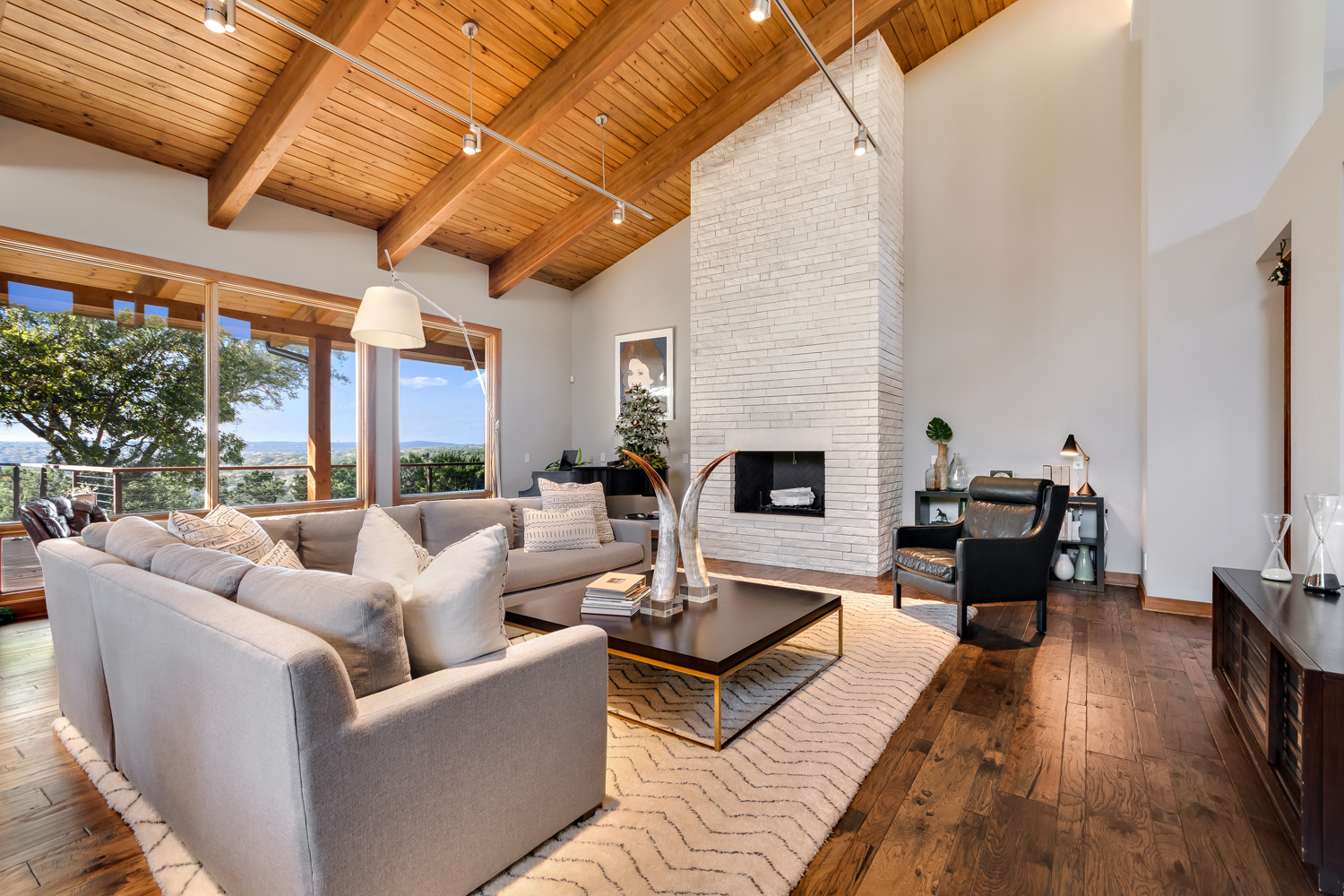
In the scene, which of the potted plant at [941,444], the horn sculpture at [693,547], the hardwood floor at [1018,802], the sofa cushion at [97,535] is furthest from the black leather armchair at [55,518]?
the potted plant at [941,444]

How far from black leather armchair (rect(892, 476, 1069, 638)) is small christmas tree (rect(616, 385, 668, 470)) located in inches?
131

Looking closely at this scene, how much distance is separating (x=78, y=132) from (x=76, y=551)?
3.51m

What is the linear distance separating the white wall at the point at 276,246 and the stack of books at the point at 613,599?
161 inches

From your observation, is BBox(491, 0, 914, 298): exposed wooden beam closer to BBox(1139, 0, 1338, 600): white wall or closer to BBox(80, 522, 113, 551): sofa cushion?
BBox(1139, 0, 1338, 600): white wall

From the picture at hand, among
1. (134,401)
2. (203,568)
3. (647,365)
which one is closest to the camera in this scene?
(203,568)

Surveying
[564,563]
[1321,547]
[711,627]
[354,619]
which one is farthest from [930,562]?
[354,619]

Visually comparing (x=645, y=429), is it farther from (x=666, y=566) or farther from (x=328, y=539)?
(x=666, y=566)

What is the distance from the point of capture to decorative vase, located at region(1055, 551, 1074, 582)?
4.88 meters

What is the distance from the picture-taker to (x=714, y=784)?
79.0 inches

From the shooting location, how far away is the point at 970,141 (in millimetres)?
5473

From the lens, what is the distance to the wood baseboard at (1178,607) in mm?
3904

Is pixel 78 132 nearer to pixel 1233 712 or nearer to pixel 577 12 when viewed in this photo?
pixel 577 12

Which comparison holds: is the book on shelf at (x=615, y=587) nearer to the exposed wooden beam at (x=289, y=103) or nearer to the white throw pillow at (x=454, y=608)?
the white throw pillow at (x=454, y=608)

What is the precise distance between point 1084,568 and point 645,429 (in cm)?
418
